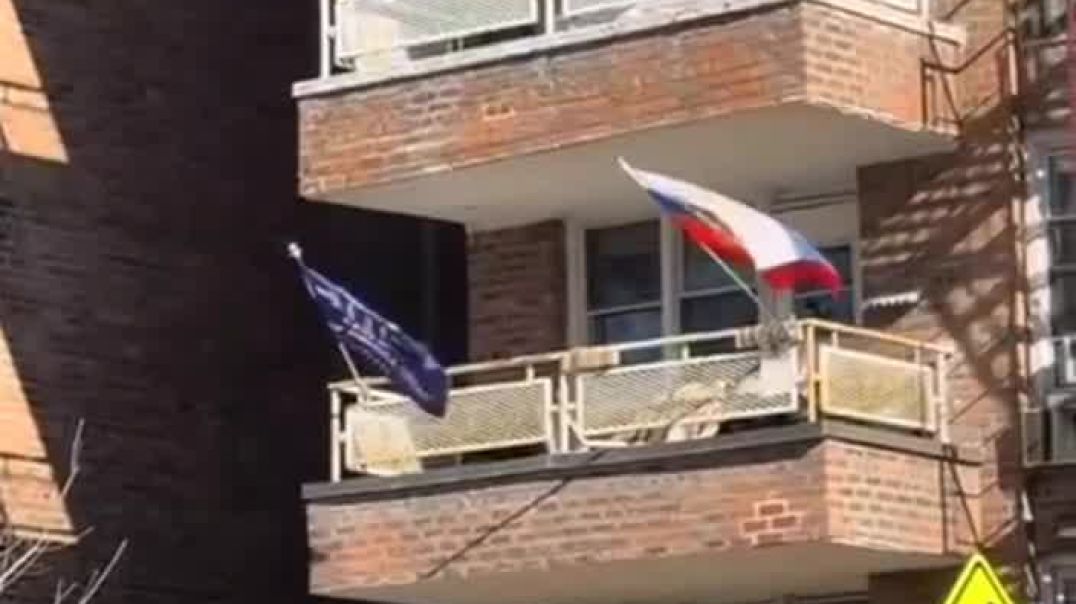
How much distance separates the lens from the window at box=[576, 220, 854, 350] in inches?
839

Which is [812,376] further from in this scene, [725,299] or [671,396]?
[725,299]

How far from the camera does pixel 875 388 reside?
1984cm

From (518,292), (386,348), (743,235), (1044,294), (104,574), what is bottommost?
(104,574)

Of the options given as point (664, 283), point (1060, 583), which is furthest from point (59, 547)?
point (1060, 583)

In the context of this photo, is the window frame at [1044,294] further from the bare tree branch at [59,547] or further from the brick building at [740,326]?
the bare tree branch at [59,547]

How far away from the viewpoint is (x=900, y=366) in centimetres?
2002

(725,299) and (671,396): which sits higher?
(725,299)

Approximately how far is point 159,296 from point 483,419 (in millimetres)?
4209

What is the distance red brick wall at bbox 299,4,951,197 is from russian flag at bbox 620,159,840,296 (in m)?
0.64

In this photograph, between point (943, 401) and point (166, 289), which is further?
point (166, 289)

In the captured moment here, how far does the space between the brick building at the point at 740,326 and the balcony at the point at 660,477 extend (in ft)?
0.06

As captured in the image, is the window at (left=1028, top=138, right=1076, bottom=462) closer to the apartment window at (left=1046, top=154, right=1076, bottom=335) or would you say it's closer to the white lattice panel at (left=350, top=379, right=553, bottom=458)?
the apartment window at (left=1046, top=154, right=1076, bottom=335)

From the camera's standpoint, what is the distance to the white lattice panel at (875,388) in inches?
770

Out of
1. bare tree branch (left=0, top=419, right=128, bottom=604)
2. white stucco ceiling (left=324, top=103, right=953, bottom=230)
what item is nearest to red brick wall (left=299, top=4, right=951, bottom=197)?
white stucco ceiling (left=324, top=103, right=953, bottom=230)
